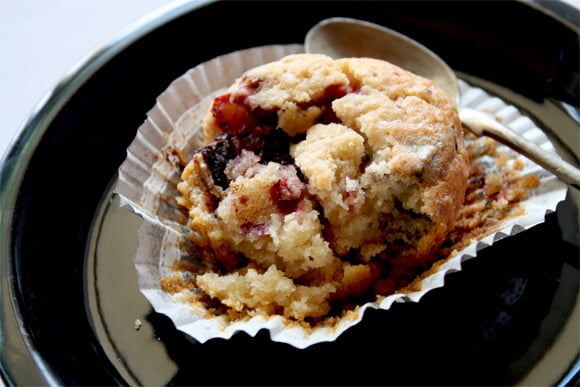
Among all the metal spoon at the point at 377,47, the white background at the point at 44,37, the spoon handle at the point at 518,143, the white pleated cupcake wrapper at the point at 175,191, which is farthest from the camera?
the white background at the point at 44,37

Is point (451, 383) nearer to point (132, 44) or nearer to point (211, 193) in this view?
point (211, 193)

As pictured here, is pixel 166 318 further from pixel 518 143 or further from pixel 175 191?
pixel 518 143

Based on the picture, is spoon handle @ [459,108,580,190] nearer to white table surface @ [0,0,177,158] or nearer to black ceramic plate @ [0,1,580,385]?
black ceramic plate @ [0,1,580,385]

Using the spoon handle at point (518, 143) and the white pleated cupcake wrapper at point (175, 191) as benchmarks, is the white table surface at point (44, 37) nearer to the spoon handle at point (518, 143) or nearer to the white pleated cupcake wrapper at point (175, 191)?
the white pleated cupcake wrapper at point (175, 191)

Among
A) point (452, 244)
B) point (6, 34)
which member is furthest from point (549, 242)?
point (6, 34)

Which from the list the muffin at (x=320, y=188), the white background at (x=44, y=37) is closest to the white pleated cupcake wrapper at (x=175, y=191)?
the muffin at (x=320, y=188)
